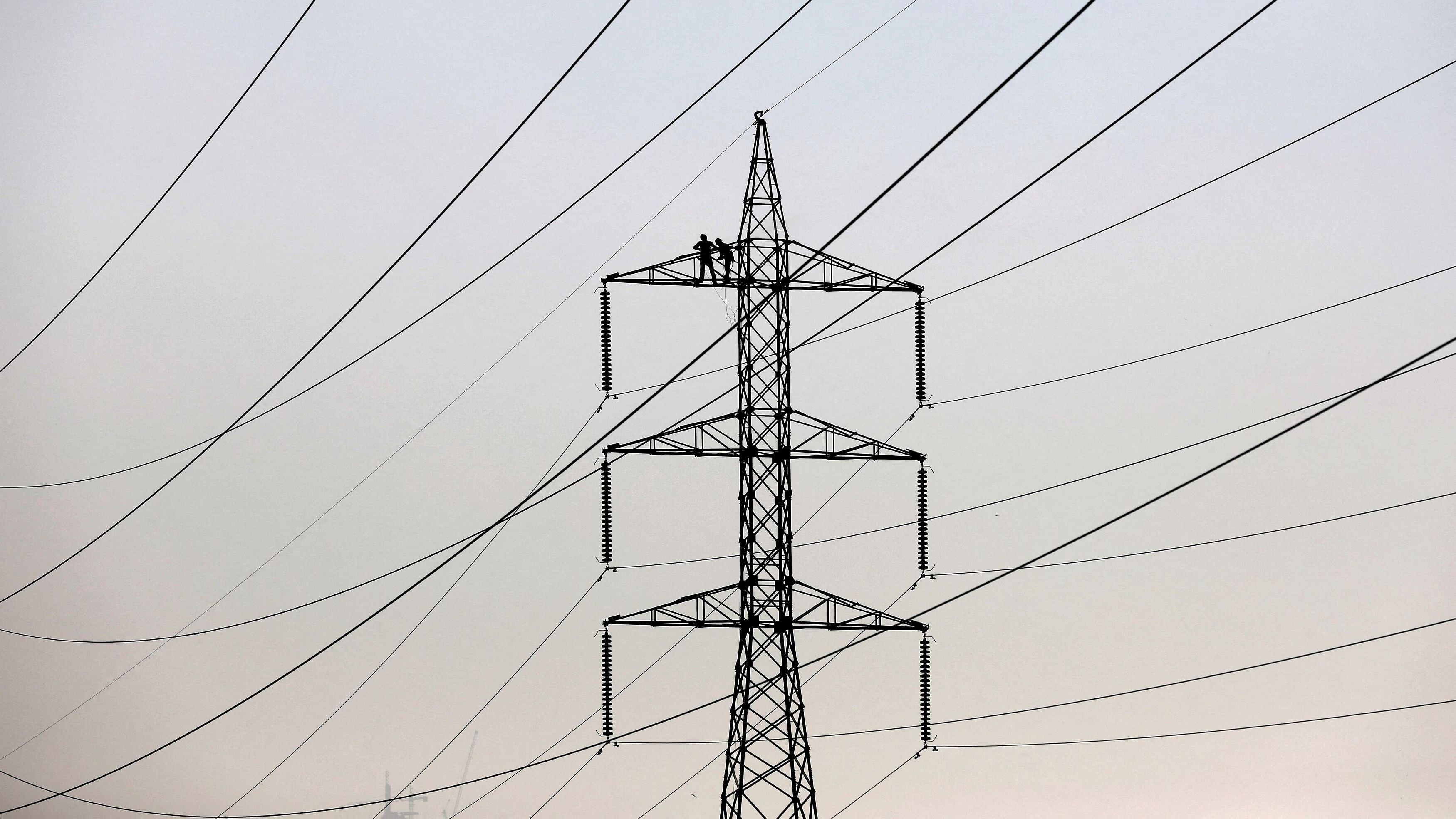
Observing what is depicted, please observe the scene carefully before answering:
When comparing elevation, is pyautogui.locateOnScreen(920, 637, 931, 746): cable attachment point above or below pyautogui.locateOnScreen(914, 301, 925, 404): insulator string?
below

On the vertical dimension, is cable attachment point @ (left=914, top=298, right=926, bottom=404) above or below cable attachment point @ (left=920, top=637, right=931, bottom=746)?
above

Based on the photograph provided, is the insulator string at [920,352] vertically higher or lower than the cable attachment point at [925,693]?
higher

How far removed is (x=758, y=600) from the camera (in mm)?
22734

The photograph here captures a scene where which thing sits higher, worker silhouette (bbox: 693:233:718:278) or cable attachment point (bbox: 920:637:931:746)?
worker silhouette (bbox: 693:233:718:278)

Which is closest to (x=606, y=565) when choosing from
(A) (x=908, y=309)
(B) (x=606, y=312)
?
(B) (x=606, y=312)

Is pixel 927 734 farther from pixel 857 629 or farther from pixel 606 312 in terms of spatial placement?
pixel 606 312

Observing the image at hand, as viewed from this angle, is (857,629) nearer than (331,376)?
Yes

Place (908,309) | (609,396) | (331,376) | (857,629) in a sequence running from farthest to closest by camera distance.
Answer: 1. (331,376)
2. (908,309)
3. (609,396)
4. (857,629)

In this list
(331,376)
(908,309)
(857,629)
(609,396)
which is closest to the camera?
(857,629)

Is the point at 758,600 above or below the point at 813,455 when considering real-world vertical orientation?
below

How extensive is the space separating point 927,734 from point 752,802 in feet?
11.9

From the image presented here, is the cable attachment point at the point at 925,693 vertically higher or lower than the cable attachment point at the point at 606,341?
lower

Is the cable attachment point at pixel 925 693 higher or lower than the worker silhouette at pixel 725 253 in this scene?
lower

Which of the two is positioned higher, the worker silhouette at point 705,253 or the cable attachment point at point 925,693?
the worker silhouette at point 705,253
